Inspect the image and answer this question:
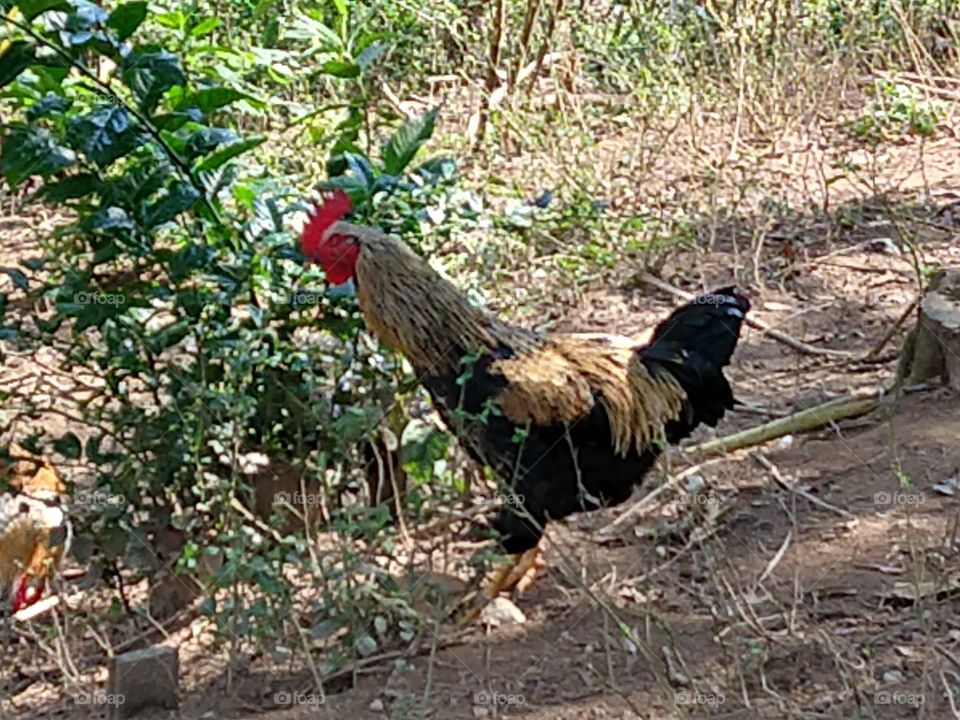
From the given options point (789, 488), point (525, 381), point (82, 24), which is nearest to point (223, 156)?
point (82, 24)

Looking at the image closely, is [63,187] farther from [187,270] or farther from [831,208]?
[831,208]

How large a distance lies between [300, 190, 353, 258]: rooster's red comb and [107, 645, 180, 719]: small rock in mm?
1311

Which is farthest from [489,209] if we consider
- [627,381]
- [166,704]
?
[166,704]

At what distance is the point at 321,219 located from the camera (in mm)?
4516

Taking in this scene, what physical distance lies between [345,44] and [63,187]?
165 cm

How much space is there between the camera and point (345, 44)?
5570 mm

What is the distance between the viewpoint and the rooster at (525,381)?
4551mm

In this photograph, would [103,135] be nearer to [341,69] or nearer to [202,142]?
[202,142]

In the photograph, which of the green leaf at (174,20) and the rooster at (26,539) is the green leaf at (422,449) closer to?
the rooster at (26,539)

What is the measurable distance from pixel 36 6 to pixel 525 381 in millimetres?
1851

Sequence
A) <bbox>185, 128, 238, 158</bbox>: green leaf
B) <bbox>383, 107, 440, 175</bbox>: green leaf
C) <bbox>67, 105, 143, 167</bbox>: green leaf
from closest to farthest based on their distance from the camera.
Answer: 1. <bbox>67, 105, 143, 167</bbox>: green leaf
2. <bbox>185, 128, 238, 158</bbox>: green leaf
3. <bbox>383, 107, 440, 175</bbox>: green leaf

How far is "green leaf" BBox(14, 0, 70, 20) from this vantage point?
404 centimetres

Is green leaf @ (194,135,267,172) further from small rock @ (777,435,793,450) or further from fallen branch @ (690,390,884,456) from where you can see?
small rock @ (777,435,793,450)

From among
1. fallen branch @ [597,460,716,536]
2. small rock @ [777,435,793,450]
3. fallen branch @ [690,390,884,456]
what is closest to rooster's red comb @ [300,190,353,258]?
fallen branch @ [597,460,716,536]
